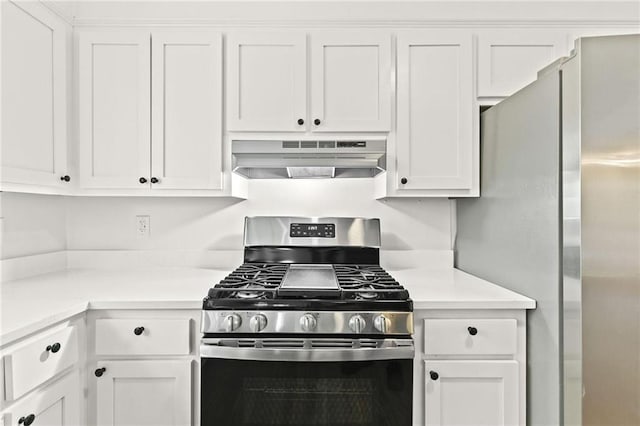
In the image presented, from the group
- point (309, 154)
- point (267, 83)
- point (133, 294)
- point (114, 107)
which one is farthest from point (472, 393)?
point (114, 107)

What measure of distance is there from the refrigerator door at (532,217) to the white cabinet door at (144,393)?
1.29 meters

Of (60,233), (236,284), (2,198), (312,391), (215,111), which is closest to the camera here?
(312,391)

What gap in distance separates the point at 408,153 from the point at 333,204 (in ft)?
1.82

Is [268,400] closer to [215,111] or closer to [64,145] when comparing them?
[215,111]

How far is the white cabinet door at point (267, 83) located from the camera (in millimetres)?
1993

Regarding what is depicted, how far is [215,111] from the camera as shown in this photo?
199 centimetres

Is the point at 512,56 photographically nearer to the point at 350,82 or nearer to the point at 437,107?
the point at 437,107

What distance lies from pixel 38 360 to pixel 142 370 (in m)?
0.36

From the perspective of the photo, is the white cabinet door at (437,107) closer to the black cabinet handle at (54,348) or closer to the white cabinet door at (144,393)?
the white cabinet door at (144,393)

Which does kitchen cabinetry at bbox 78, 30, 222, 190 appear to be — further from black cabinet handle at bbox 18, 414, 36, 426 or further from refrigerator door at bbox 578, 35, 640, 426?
refrigerator door at bbox 578, 35, 640, 426

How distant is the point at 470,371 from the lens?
5.09ft

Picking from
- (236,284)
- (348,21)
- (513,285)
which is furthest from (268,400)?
(348,21)

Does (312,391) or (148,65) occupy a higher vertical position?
(148,65)

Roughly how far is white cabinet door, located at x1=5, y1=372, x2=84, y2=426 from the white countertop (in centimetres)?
22
